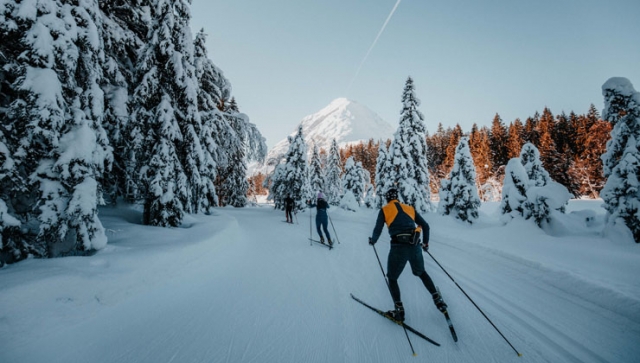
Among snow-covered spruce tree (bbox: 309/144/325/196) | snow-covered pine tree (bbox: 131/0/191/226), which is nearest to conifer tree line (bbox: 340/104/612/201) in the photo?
snow-covered spruce tree (bbox: 309/144/325/196)

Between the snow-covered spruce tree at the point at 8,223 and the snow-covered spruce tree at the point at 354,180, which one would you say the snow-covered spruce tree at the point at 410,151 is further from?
the snow-covered spruce tree at the point at 8,223

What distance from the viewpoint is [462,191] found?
52.4ft

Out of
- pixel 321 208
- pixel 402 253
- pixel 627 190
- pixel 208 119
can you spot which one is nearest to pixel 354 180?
pixel 208 119

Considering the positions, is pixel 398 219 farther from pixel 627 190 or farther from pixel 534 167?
pixel 534 167

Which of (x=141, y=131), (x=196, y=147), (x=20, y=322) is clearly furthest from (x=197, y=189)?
(x=20, y=322)

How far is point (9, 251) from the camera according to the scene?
416cm

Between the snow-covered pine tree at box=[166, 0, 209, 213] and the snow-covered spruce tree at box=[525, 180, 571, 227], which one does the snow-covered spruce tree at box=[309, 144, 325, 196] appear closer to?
the snow-covered pine tree at box=[166, 0, 209, 213]

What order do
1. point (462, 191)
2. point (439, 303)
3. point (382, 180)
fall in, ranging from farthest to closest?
point (382, 180)
point (462, 191)
point (439, 303)

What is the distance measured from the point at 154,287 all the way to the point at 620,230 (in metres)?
13.1

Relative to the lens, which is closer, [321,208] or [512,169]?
[321,208]

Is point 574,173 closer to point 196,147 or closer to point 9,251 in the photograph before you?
point 196,147

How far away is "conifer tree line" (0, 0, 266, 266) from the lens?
166 inches

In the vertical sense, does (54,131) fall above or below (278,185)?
above

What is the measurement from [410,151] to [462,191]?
6339 mm
